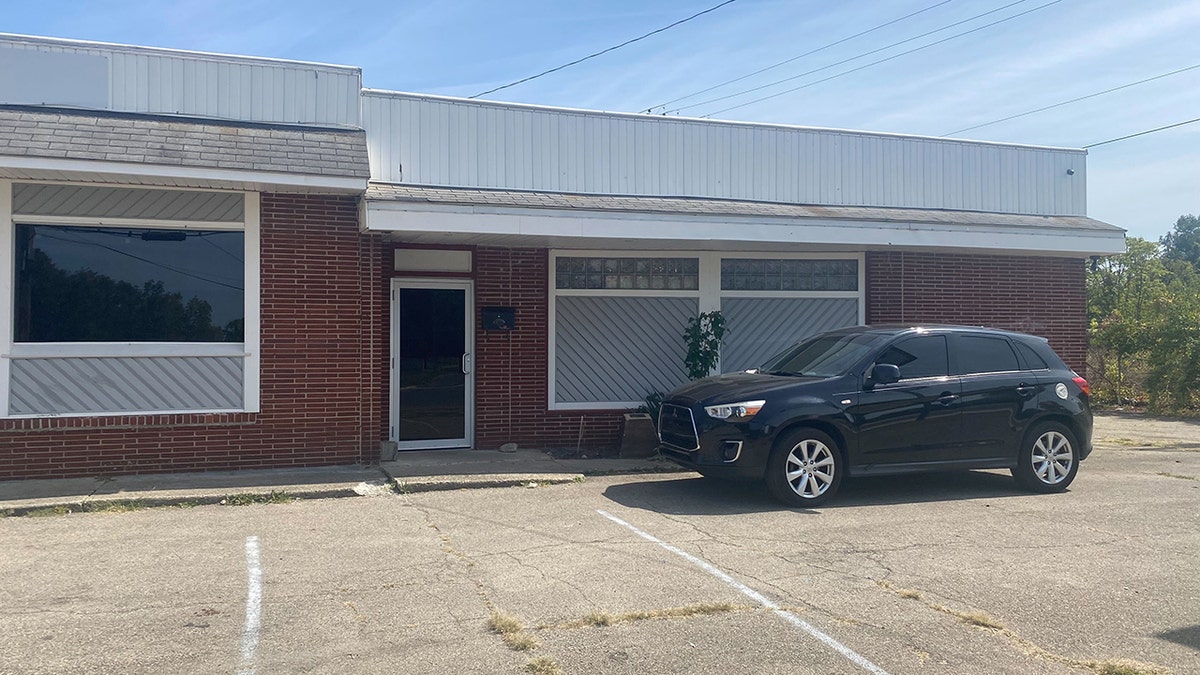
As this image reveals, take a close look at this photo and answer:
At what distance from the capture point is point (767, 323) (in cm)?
1363

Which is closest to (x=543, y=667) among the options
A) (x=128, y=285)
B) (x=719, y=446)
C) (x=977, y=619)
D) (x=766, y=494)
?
(x=977, y=619)

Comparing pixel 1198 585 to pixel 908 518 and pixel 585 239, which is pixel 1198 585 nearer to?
pixel 908 518

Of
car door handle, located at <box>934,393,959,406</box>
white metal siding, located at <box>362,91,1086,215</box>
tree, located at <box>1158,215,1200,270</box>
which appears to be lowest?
car door handle, located at <box>934,393,959,406</box>

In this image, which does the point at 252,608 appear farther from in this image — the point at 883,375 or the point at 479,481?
the point at 883,375

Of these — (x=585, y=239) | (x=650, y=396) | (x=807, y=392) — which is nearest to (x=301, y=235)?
(x=585, y=239)

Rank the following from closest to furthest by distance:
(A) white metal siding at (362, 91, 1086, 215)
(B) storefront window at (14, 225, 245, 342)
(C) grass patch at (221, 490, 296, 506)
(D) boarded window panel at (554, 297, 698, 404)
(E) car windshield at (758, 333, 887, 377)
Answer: (C) grass patch at (221, 490, 296, 506) → (E) car windshield at (758, 333, 887, 377) → (B) storefront window at (14, 225, 245, 342) → (A) white metal siding at (362, 91, 1086, 215) → (D) boarded window panel at (554, 297, 698, 404)

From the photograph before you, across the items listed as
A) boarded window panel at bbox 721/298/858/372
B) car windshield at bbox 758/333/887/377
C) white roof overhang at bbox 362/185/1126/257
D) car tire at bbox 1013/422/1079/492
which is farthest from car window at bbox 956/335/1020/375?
boarded window panel at bbox 721/298/858/372

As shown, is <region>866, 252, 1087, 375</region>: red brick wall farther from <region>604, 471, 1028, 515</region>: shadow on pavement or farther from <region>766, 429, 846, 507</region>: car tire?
<region>766, 429, 846, 507</region>: car tire

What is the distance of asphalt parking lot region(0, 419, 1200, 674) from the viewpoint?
505cm

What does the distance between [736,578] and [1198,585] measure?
3130mm

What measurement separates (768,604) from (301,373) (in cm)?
660

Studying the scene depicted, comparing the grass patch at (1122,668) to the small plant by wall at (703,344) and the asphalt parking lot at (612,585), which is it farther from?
the small plant by wall at (703,344)

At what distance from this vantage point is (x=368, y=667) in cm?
486

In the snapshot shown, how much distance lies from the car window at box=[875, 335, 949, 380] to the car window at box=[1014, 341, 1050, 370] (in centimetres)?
93
